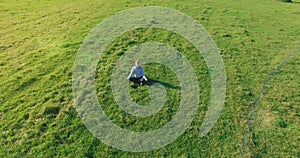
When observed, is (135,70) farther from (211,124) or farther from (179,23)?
(179,23)

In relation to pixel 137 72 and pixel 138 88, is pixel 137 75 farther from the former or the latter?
pixel 138 88

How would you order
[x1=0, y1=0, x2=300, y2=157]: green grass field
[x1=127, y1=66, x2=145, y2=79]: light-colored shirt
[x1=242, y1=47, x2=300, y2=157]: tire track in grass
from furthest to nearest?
[x1=127, y1=66, x2=145, y2=79]: light-colored shirt
[x1=242, y1=47, x2=300, y2=157]: tire track in grass
[x1=0, y1=0, x2=300, y2=157]: green grass field

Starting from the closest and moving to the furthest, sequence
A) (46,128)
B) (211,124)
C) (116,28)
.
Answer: (46,128) → (211,124) → (116,28)

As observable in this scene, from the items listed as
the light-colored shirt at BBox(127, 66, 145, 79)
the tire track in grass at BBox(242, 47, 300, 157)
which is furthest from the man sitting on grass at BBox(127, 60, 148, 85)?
the tire track in grass at BBox(242, 47, 300, 157)

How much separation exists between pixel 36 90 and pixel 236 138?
40.4 ft

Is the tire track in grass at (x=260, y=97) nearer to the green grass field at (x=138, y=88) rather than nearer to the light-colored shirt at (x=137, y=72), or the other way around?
the green grass field at (x=138, y=88)

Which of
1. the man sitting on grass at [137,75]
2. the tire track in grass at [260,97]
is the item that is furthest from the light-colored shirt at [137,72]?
the tire track in grass at [260,97]

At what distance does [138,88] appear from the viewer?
64.5 feet

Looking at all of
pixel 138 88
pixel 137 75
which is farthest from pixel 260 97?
pixel 137 75

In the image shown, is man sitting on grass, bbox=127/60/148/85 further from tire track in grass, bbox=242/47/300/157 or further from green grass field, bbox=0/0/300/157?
tire track in grass, bbox=242/47/300/157

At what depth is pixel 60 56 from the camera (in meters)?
22.4

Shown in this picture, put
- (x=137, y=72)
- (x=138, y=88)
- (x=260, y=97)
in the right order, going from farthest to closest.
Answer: (x=260, y=97) < (x=138, y=88) < (x=137, y=72)

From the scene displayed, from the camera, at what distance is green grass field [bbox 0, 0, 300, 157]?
16.1m

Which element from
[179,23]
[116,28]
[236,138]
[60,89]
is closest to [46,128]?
[60,89]
